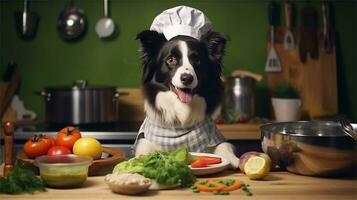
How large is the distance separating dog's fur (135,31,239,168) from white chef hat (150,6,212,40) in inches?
0.9

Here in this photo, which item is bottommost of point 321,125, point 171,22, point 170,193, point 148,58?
point 170,193

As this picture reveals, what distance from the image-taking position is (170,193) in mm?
1336

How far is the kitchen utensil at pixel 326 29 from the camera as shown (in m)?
3.11

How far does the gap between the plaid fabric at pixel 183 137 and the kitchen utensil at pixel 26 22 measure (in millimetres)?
1511

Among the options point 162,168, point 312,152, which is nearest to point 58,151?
point 162,168

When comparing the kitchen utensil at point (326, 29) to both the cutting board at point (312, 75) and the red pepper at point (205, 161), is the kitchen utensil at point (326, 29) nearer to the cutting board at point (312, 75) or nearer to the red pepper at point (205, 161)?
the cutting board at point (312, 75)

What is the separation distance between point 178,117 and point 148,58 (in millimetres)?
245

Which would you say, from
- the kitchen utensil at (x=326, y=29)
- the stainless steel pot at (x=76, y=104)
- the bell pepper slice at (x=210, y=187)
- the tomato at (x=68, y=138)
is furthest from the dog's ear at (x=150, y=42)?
the kitchen utensil at (x=326, y=29)

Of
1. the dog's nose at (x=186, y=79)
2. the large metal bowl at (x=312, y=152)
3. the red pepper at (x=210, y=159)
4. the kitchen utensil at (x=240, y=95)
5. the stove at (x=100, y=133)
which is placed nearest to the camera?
the large metal bowl at (x=312, y=152)

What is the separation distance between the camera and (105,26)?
3082mm

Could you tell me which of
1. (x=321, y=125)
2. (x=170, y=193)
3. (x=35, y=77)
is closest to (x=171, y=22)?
(x=321, y=125)

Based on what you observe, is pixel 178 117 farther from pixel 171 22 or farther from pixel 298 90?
pixel 298 90

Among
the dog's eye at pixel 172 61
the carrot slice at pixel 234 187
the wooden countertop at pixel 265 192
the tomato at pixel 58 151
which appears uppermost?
the dog's eye at pixel 172 61

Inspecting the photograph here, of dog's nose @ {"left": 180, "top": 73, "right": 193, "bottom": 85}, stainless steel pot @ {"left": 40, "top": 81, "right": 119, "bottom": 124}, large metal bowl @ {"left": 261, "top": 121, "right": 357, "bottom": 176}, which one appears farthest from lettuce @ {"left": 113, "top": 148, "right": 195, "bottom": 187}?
stainless steel pot @ {"left": 40, "top": 81, "right": 119, "bottom": 124}
